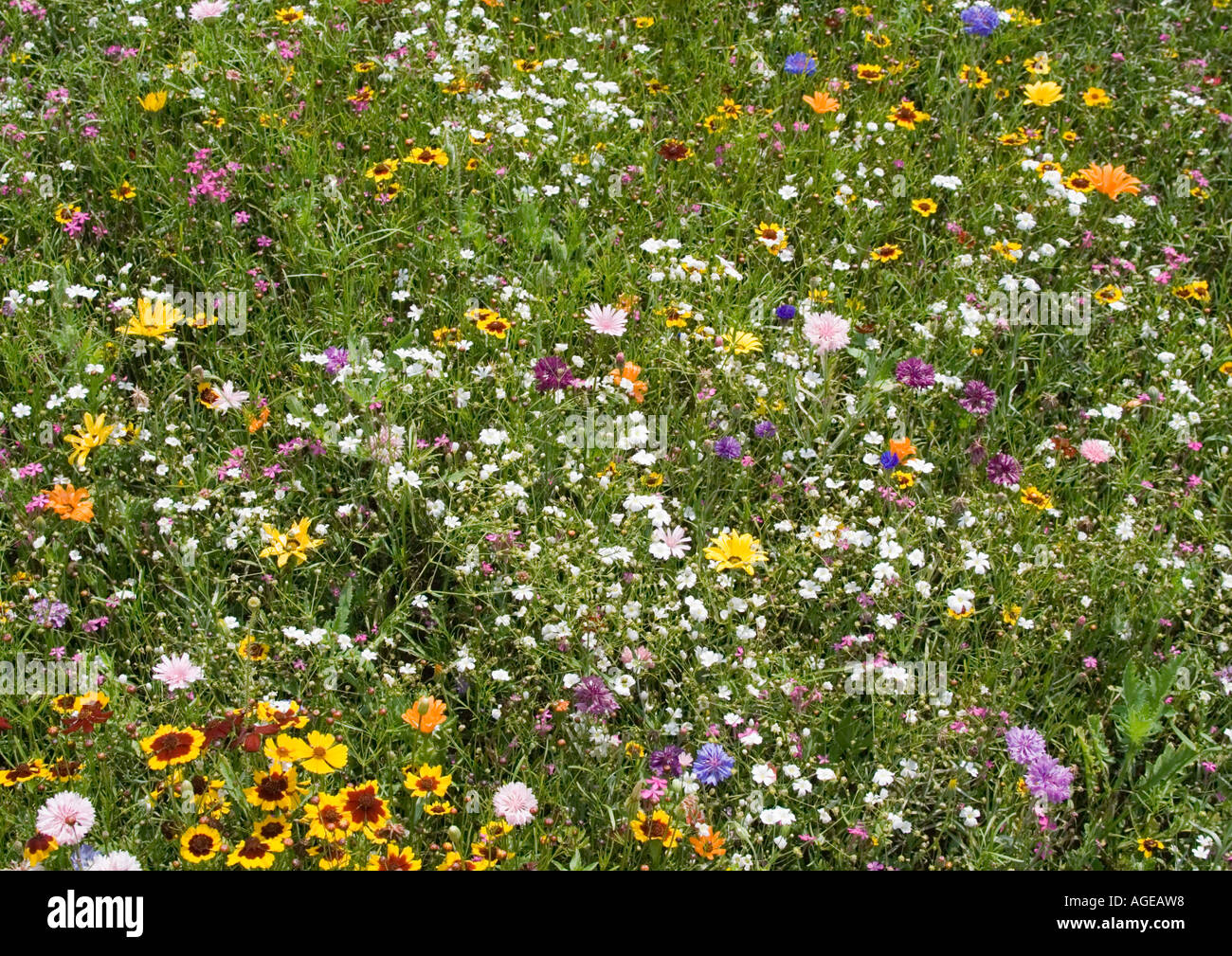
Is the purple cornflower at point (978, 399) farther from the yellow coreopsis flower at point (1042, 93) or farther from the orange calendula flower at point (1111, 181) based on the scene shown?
the yellow coreopsis flower at point (1042, 93)

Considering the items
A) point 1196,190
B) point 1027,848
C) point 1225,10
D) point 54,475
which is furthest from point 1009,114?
point 54,475

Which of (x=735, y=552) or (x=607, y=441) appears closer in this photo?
(x=735, y=552)

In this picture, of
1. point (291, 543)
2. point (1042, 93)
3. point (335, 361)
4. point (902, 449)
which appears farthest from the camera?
point (1042, 93)

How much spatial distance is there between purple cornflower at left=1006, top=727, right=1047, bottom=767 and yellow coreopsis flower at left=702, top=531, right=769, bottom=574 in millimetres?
731

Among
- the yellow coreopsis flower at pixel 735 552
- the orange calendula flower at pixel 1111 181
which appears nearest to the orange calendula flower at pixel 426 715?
the yellow coreopsis flower at pixel 735 552

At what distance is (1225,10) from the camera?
16.7ft

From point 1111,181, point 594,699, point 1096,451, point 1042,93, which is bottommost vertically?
point 594,699

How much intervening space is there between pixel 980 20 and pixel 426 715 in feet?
12.2

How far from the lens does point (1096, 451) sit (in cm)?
328

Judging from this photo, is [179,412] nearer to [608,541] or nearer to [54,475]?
[54,475]

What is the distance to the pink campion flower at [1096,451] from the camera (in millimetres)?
3256

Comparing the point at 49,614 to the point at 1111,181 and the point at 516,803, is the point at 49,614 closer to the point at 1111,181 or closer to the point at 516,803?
the point at 516,803

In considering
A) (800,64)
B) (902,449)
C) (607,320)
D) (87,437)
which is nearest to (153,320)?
(87,437)

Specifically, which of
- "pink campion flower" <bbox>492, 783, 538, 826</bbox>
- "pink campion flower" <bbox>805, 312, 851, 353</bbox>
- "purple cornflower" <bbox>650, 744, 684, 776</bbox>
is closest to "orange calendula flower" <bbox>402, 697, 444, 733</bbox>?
"pink campion flower" <bbox>492, 783, 538, 826</bbox>
